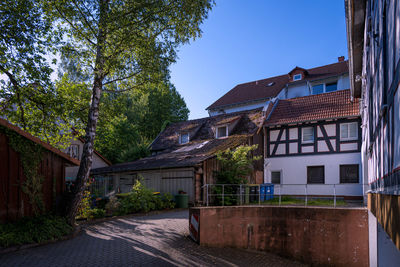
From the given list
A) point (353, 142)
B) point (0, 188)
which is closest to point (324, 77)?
point (353, 142)

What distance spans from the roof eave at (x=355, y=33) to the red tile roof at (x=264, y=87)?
16868mm

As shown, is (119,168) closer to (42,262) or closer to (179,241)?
(179,241)

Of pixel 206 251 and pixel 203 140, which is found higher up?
pixel 203 140

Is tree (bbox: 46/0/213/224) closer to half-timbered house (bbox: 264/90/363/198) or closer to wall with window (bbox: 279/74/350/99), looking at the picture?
half-timbered house (bbox: 264/90/363/198)

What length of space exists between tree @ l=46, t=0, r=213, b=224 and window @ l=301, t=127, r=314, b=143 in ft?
36.6

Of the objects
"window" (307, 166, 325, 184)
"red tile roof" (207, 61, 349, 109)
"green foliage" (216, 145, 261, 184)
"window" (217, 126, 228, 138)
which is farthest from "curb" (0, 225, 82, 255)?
"red tile roof" (207, 61, 349, 109)

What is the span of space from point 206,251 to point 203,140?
14.3 m

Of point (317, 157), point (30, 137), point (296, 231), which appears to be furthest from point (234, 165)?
point (30, 137)

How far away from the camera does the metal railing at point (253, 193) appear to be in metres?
16.2

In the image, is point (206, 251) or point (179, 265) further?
point (206, 251)

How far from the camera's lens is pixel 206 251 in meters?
9.75

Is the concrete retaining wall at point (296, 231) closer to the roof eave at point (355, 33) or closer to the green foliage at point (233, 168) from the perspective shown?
the green foliage at point (233, 168)

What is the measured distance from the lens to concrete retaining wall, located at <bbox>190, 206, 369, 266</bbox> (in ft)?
36.6

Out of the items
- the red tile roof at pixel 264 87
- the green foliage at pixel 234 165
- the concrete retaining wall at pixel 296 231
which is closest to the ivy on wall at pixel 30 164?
the concrete retaining wall at pixel 296 231
